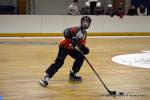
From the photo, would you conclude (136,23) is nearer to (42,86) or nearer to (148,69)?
(148,69)

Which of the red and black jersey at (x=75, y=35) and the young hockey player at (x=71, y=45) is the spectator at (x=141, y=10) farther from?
the red and black jersey at (x=75, y=35)

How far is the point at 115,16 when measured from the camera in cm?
1493

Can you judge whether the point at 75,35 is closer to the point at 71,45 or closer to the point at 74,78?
the point at 71,45

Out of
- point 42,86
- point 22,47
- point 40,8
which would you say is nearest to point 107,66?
point 42,86

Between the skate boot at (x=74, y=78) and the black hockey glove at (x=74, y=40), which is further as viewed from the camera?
the skate boot at (x=74, y=78)

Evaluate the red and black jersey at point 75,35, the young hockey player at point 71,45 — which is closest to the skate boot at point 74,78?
the young hockey player at point 71,45

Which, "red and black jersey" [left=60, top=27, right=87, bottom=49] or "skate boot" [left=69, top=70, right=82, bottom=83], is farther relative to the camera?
"skate boot" [left=69, top=70, right=82, bottom=83]

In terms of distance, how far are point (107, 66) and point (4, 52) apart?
3.08 meters

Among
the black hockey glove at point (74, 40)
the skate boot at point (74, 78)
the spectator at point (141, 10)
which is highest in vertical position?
the black hockey glove at point (74, 40)

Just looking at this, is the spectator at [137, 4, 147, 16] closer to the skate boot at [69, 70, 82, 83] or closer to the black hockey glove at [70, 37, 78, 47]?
the skate boot at [69, 70, 82, 83]

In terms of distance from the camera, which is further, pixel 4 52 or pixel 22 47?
pixel 22 47

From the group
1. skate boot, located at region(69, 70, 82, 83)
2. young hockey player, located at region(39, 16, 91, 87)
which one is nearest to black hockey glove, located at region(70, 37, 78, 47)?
young hockey player, located at region(39, 16, 91, 87)

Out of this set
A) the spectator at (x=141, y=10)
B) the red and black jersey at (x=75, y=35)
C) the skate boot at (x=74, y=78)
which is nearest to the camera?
the red and black jersey at (x=75, y=35)

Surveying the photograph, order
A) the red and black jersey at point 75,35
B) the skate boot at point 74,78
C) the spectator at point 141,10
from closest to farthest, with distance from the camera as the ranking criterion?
the red and black jersey at point 75,35
the skate boot at point 74,78
the spectator at point 141,10
